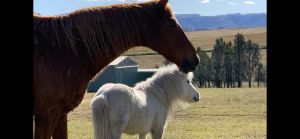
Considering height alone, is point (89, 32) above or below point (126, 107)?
above

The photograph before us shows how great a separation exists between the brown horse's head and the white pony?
2.73 meters

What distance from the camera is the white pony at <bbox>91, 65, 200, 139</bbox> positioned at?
5596mm

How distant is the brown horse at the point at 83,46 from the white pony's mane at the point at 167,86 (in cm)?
376

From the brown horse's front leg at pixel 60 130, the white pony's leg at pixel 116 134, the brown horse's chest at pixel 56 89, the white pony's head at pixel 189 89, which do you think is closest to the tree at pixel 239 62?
the white pony's head at pixel 189 89

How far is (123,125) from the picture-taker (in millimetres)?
5824

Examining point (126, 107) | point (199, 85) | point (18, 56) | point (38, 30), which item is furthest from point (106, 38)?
point (199, 85)

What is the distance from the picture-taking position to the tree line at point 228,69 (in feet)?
154

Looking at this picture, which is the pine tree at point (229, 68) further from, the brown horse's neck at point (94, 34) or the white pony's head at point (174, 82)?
the brown horse's neck at point (94, 34)

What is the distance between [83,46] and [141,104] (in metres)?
3.47

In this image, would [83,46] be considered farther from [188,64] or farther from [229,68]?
[229,68]
